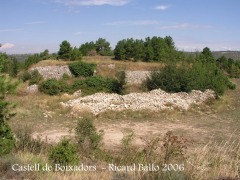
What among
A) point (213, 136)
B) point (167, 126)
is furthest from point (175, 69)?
point (213, 136)

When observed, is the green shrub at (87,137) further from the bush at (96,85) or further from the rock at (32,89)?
the rock at (32,89)

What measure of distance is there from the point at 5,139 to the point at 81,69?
21163 mm

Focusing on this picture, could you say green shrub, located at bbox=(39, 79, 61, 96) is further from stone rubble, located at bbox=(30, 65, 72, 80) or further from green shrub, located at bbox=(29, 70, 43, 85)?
stone rubble, located at bbox=(30, 65, 72, 80)

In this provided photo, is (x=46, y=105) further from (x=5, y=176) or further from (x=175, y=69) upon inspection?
(x=5, y=176)

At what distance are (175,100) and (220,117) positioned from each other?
3250 mm

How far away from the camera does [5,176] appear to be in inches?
178

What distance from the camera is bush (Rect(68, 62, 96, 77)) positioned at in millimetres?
27547

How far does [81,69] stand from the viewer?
27.6 meters

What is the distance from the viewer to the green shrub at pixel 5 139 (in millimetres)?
6425

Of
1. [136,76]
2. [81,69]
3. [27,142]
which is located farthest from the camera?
[136,76]

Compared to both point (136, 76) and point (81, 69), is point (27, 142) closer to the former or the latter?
point (81, 69)

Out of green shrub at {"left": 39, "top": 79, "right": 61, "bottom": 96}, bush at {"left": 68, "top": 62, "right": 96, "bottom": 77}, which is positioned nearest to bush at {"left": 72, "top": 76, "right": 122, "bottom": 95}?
green shrub at {"left": 39, "top": 79, "right": 61, "bottom": 96}

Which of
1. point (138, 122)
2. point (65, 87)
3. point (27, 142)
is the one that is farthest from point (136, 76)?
point (27, 142)

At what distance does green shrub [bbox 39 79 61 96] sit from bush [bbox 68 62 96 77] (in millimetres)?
3608
